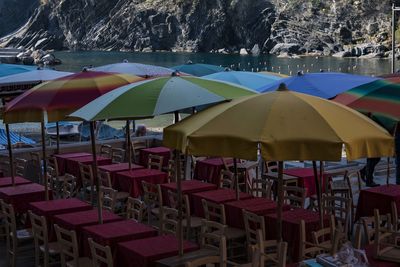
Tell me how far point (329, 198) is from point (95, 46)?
158 metres

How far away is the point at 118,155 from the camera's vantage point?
573 inches

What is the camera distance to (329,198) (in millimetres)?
8242

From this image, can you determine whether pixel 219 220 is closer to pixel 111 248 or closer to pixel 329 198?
pixel 329 198

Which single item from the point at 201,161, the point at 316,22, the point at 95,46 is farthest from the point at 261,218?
the point at 95,46

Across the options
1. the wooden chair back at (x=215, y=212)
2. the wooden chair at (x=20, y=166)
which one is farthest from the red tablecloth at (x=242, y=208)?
the wooden chair at (x=20, y=166)

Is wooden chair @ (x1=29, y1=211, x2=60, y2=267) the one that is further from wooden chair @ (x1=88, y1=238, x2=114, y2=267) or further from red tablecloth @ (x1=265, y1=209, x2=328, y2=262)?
red tablecloth @ (x1=265, y1=209, x2=328, y2=262)

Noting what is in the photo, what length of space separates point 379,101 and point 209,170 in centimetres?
518

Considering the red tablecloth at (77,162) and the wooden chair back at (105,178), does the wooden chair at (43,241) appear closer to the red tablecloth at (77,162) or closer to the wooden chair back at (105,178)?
the wooden chair back at (105,178)

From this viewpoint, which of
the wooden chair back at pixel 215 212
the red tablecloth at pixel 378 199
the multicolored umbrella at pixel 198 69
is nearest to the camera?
the wooden chair back at pixel 215 212

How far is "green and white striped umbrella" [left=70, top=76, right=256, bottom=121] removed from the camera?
6.93m

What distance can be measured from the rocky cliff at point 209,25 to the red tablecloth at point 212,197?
10081cm

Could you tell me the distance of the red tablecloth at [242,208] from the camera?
8.01 meters

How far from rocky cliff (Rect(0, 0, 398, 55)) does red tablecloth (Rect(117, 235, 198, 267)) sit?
339 ft

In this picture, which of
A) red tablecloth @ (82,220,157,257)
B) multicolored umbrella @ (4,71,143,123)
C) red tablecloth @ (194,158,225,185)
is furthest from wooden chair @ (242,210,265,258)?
red tablecloth @ (194,158,225,185)
